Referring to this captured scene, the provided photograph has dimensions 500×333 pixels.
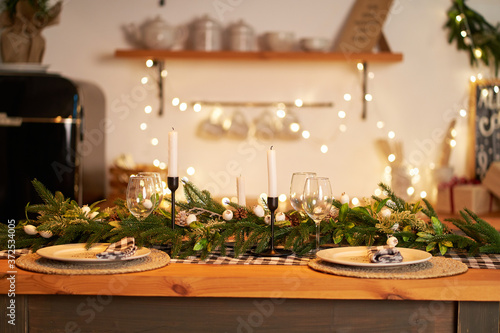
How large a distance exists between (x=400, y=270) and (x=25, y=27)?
2662mm

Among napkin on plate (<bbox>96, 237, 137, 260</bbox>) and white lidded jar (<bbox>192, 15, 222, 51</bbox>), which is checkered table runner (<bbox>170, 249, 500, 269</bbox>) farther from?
white lidded jar (<bbox>192, 15, 222, 51</bbox>)

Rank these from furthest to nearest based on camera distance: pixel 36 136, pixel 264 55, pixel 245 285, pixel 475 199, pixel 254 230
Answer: pixel 264 55 < pixel 475 199 < pixel 36 136 < pixel 254 230 < pixel 245 285

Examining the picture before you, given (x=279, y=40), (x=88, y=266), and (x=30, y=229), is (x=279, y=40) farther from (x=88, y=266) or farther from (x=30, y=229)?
(x=88, y=266)

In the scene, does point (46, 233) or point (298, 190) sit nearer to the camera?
point (298, 190)

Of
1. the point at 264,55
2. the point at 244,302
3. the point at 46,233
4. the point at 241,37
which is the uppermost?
the point at 241,37

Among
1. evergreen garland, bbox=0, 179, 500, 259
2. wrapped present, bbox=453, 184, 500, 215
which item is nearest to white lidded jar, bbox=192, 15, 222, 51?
wrapped present, bbox=453, 184, 500, 215

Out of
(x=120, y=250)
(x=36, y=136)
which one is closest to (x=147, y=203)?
(x=120, y=250)

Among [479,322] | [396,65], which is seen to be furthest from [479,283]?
[396,65]

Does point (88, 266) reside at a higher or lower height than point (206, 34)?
lower

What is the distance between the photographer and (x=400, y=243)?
147cm

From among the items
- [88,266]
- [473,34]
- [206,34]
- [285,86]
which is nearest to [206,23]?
[206,34]

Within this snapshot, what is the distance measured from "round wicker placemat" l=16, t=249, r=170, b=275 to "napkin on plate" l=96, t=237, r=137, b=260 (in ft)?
0.06

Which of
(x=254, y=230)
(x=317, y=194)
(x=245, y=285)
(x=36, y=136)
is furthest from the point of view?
(x=36, y=136)

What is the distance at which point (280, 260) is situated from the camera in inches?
54.5
